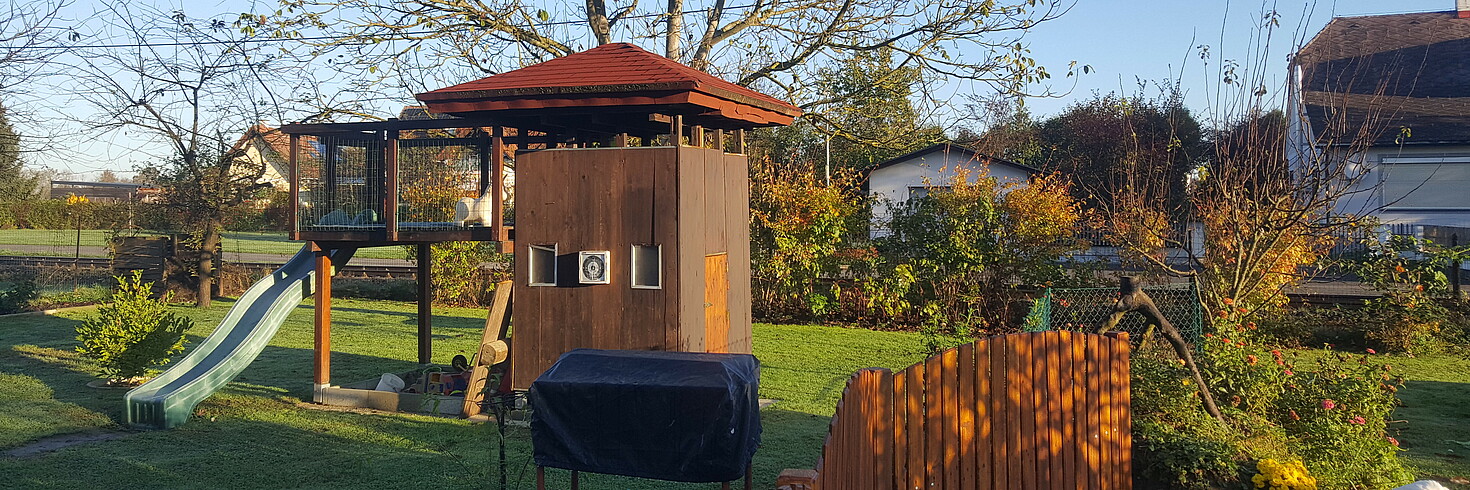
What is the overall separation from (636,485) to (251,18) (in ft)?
45.9

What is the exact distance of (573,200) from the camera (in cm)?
1049

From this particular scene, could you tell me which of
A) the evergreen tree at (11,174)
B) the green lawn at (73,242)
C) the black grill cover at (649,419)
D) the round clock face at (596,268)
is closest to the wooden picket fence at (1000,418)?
the black grill cover at (649,419)

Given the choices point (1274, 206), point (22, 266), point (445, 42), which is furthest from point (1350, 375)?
point (22, 266)

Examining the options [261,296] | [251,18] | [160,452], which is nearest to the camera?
[160,452]

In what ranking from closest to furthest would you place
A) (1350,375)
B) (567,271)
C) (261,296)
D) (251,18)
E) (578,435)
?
(578,435)
(1350,375)
(567,271)
(261,296)
(251,18)

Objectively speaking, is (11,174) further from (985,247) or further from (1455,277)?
(1455,277)

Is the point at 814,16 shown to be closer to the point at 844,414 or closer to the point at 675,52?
the point at 675,52

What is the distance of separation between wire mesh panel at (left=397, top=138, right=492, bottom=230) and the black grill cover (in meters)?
5.42

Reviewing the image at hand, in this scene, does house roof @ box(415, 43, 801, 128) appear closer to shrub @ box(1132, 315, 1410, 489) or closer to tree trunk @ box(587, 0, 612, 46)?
shrub @ box(1132, 315, 1410, 489)

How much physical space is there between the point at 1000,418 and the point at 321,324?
840 cm

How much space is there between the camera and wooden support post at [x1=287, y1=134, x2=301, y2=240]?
37.1 feet

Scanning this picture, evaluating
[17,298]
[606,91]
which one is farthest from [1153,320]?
[17,298]

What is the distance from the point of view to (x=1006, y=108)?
170ft

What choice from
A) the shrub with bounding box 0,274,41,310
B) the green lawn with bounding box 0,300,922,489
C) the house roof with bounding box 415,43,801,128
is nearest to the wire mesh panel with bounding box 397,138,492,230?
the house roof with bounding box 415,43,801,128
